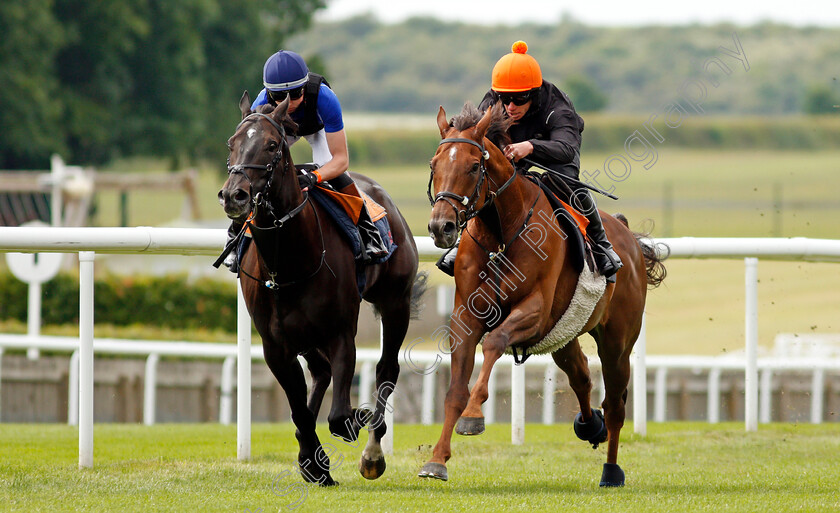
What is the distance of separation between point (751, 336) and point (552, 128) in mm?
2605

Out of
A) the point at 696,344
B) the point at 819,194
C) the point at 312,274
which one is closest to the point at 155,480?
the point at 312,274

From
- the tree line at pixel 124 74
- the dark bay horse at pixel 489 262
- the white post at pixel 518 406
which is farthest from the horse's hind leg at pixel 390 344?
the tree line at pixel 124 74

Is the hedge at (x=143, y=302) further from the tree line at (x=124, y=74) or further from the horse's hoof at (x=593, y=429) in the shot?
the tree line at (x=124, y=74)

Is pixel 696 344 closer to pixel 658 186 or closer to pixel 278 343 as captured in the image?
pixel 278 343

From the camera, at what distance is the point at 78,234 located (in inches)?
241

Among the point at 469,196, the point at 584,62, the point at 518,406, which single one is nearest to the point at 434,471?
the point at 469,196

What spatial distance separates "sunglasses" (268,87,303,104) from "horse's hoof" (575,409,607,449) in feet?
8.16

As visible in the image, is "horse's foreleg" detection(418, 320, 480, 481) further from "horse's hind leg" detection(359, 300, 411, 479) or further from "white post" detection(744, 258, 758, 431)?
"white post" detection(744, 258, 758, 431)

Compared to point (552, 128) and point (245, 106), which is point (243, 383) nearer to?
point (245, 106)

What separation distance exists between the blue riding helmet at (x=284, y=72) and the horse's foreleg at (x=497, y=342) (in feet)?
5.17

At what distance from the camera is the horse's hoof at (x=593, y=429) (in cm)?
677

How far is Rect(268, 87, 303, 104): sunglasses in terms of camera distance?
5.88 meters

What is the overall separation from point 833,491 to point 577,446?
210cm

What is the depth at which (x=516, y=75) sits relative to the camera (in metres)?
6.14
